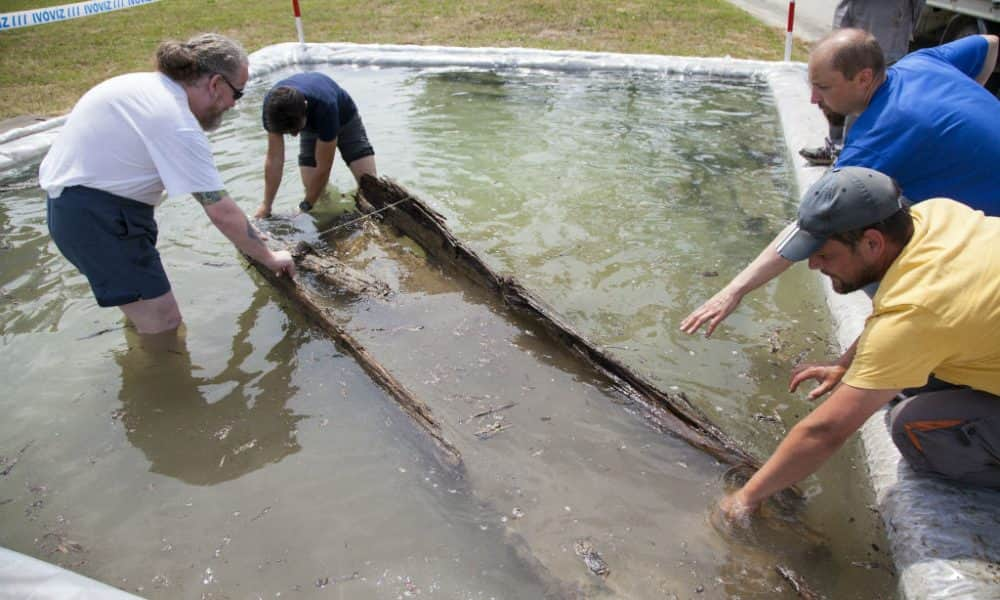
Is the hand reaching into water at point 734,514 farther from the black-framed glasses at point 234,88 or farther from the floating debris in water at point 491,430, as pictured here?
the black-framed glasses at point 234,88

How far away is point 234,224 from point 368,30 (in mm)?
12242

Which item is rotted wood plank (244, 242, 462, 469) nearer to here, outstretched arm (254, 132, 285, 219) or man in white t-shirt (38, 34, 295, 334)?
man in white t-shirt (38, 34, 295, 334)

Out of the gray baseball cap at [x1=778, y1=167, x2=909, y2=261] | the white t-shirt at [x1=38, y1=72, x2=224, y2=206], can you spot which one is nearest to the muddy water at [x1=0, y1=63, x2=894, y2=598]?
the white t-shirt at [x1=38, y1=72, x2=224, y2=206]

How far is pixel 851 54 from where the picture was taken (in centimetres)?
303

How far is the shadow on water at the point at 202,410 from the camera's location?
3.29 metres

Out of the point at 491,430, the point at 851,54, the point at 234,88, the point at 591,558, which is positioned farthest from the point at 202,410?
the point at 851,54

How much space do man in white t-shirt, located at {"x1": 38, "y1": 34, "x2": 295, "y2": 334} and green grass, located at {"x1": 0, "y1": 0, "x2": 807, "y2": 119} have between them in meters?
7.14

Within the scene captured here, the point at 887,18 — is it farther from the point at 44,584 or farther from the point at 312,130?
the point at 44,584

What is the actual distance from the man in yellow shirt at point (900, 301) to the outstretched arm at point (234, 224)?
269 cm

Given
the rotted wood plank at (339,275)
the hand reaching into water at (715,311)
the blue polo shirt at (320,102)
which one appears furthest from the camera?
the blue polo shirt at (320,102)

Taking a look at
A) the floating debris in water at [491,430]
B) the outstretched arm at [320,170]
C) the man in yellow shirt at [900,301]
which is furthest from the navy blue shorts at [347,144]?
the man in yellow shirt at [900,301]

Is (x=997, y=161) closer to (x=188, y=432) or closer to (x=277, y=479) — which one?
(x=277, y=479)

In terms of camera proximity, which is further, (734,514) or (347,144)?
(347,144)

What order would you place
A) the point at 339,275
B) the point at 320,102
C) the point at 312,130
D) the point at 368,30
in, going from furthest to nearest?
the point at 368,30 < the point at 312,130 < the point at 320,102 < the point at 339,275
